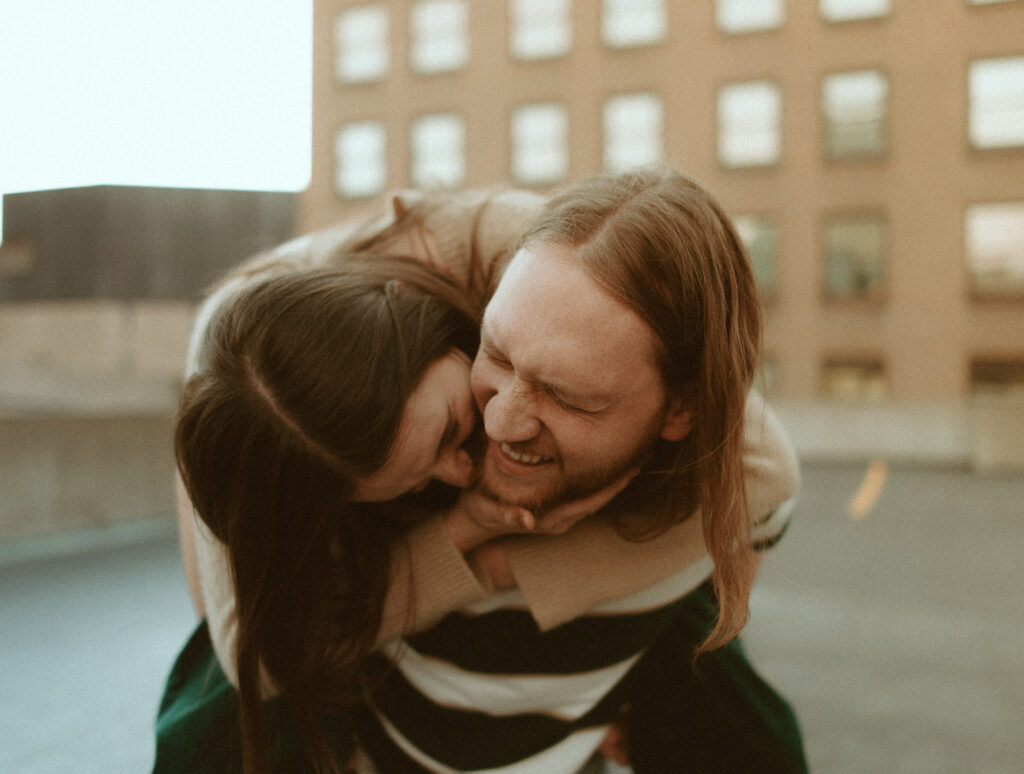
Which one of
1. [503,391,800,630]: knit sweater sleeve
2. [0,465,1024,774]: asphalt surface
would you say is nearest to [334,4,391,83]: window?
[0,465,1024,774]: asphalt surface

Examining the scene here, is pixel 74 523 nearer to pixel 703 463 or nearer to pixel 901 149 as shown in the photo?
pixel 703 463

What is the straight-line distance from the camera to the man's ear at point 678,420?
158 cm

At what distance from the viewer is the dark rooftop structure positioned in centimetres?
899

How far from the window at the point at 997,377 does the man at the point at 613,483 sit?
11.9 metres

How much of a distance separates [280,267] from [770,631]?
2460mm

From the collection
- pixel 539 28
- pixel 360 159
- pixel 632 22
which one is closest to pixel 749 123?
pixel 632 22

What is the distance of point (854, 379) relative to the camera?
12.8m

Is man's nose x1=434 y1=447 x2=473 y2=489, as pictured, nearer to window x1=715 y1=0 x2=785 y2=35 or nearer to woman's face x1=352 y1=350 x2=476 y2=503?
woman's face x1=352 y1=350 x2=476 y2=503

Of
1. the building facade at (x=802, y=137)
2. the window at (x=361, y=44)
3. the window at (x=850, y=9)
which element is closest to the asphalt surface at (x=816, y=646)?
the building facade at (x=802, y=137)

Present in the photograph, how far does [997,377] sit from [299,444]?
12815 mm

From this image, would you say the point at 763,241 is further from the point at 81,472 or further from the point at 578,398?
the point at 578,398

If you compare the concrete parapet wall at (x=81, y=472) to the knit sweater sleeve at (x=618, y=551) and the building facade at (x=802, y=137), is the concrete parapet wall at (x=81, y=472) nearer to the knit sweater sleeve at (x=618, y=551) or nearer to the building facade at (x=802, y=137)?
the knit sweater sleeve at (x=618, y=551)

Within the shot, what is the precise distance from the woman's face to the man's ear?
389mm

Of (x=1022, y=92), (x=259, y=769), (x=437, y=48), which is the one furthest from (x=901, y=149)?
(x=259, y=769)
